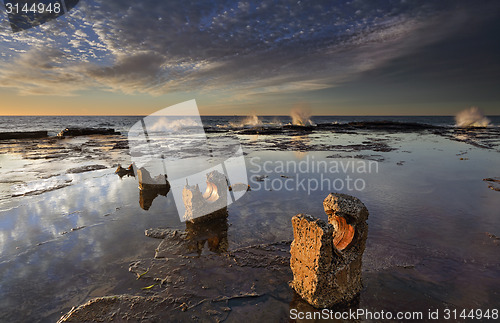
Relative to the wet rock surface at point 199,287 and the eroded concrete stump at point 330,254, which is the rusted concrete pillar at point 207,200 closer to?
the wet rock surface at point 199,287

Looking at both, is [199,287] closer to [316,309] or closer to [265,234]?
[316,309]

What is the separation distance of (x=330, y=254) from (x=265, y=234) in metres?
3.55

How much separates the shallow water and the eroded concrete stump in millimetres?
528

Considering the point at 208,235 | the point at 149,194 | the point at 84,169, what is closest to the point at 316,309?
the point at 208,235

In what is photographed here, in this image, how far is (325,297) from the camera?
441cm

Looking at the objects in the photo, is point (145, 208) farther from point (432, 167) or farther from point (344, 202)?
point (432, 167)

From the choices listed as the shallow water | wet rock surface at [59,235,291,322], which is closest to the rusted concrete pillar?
the shallow water

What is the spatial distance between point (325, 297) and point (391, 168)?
48.8ft

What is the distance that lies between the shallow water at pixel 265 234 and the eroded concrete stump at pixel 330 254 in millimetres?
528

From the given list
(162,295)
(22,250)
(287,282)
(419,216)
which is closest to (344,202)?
(287,282)

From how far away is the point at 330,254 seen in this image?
4.27m

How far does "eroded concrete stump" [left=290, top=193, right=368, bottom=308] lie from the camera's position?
4.23 metres

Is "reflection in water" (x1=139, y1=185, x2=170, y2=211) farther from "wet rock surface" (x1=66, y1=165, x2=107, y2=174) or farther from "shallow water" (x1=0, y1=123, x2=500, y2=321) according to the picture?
"wet rock surface" (x1=66, y1=165, x2=107, y2=174)

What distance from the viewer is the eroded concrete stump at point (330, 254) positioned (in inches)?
166
